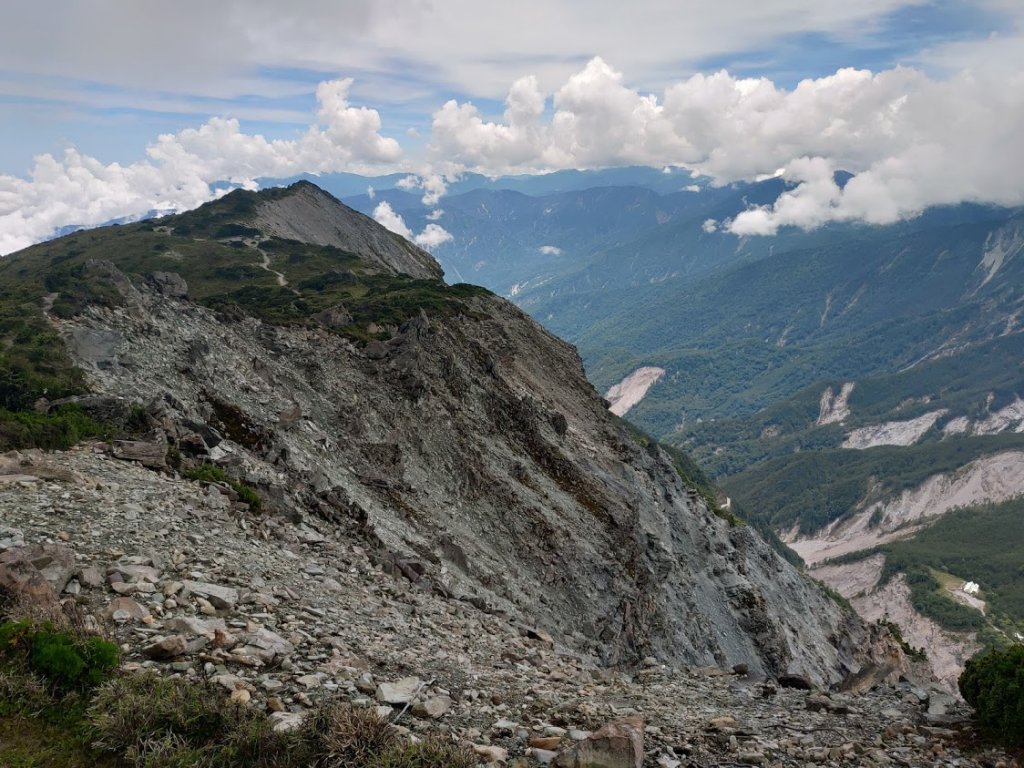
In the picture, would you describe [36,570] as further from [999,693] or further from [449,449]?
[449,449]

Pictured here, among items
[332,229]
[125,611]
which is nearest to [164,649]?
[125,611]

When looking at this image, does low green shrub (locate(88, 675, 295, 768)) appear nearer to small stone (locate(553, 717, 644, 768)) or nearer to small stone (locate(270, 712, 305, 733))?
small stone (locate(270, 712, 305, 733))

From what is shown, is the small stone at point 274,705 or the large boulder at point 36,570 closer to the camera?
the small stone at point 274,705

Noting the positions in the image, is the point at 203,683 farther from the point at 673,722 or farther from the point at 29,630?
the point at 673,722

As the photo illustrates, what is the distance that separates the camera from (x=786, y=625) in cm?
5503

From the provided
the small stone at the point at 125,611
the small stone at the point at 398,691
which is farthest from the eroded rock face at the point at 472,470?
the small stone at the point at 125,611

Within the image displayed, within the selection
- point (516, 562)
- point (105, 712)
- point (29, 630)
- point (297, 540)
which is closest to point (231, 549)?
point (297, 540)

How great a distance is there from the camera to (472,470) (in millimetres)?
41781

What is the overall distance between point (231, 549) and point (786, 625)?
169ft

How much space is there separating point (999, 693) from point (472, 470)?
1225 inches

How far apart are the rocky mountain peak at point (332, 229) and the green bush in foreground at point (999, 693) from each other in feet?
421

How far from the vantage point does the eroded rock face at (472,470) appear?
31.0 m

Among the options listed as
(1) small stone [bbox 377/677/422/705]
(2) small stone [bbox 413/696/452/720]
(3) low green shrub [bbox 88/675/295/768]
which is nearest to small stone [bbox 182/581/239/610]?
(3) low green shrub [bbox 88/675/295/768]

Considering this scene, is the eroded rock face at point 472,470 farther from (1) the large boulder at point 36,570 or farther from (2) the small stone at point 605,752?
(2) the small stone at point 605,752
